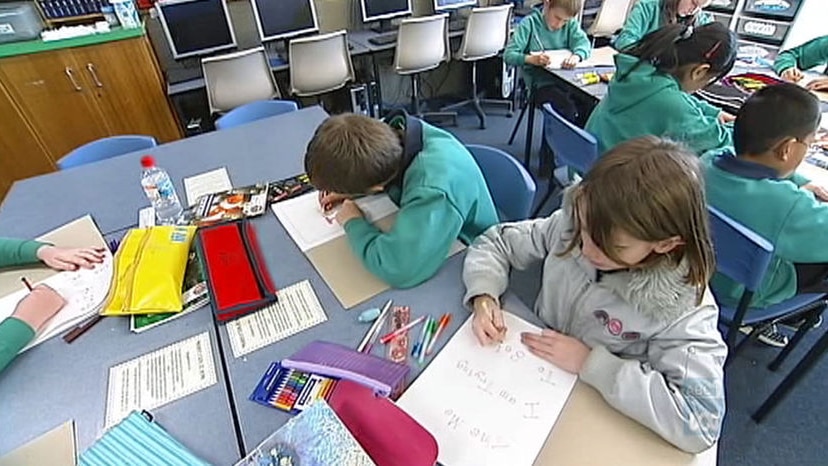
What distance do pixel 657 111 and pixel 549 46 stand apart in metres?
1.28

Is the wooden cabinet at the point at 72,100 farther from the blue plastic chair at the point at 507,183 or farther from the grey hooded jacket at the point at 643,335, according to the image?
the grey hooded jacket at the point at 643,335

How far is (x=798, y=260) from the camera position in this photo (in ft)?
3.83

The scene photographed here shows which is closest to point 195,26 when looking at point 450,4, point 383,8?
point 383,8

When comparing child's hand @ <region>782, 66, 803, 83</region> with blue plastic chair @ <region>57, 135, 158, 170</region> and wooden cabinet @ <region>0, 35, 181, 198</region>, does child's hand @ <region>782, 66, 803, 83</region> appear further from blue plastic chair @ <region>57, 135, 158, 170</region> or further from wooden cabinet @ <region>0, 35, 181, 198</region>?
wooden cabinet @ <region>0, 35, 181, 198</region>

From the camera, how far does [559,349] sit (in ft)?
2.56

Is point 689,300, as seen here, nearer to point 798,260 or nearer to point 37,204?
point 798,260

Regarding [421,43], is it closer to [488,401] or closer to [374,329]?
[374,329]

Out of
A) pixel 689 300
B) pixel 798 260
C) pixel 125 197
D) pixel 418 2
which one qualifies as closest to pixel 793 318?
pixel 798 260

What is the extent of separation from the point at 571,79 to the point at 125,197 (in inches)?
83.8

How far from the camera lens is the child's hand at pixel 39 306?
0.94m

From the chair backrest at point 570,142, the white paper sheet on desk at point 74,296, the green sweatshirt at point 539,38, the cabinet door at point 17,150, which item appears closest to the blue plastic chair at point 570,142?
the chair backrest at point 570,142

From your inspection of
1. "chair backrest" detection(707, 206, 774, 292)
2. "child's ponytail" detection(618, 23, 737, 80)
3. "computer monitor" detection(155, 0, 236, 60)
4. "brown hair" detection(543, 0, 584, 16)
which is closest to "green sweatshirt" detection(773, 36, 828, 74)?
"child's ponytail" detection(618, 23, 737, 80)

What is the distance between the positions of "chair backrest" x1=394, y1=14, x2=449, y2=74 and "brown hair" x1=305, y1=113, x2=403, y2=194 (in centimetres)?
233

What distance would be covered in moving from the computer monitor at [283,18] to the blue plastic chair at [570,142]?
2.18m
